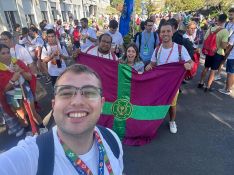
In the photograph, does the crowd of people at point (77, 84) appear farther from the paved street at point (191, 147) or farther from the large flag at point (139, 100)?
the paved street at point (191, 147)

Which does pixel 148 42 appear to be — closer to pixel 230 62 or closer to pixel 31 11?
pixel 230 62

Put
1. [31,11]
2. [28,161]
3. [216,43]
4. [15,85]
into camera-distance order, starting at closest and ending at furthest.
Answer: [28,161]
[15,85]
[216,43]
[31,11]

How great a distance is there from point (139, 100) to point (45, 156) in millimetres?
2977

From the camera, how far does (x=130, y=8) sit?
25.6 ft

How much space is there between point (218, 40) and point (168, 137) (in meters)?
3.03

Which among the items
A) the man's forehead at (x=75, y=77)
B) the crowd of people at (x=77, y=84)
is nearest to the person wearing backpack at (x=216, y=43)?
the crowd of people at (x=77, y=84)

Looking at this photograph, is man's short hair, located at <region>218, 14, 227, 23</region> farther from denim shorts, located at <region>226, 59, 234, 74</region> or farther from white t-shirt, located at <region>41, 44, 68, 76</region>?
white t-shirt, located at <region>41, 44, 68, 76</region>

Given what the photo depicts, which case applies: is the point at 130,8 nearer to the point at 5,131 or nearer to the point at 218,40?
the point at 218,40

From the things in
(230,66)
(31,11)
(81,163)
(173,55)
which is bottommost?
(31,11)

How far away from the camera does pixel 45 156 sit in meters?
1.31

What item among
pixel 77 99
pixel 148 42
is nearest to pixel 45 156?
pixel 77 99

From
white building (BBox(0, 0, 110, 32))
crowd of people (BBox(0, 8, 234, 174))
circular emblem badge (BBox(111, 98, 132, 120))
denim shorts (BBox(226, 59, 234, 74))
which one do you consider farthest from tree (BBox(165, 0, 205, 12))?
circular emblem badge (BBox(111, 98, 132, 120))

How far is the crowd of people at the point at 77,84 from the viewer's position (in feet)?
4.57

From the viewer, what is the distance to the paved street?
3.57m
